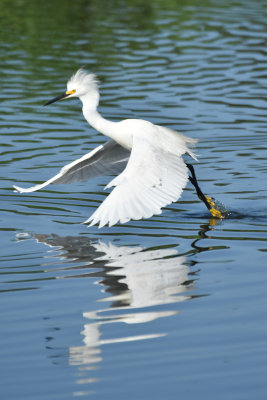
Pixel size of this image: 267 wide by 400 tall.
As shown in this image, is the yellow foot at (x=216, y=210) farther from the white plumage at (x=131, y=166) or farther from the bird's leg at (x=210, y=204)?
the white plumage at (x=131, y=166)

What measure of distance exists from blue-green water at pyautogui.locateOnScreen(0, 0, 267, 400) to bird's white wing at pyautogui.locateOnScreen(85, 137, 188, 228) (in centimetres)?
48

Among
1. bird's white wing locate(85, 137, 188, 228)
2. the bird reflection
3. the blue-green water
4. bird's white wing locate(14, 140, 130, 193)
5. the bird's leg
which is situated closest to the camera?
the blue-green water

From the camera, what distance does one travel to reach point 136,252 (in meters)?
8.27

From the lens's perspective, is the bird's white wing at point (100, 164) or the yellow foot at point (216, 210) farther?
the bird's white wing at point (100, 164)


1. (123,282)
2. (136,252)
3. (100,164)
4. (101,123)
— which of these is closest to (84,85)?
(101,123)

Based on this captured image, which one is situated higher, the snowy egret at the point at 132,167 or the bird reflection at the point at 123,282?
the snowy egret at the point at 132,167

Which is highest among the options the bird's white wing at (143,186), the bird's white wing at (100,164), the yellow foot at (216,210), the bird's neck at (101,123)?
the bird's neck at (101,123)

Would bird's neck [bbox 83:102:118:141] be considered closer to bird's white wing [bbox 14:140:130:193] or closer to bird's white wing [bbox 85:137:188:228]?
bird's white wing [bbox 14:140:130:193]

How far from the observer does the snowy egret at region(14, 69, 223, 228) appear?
307 inches

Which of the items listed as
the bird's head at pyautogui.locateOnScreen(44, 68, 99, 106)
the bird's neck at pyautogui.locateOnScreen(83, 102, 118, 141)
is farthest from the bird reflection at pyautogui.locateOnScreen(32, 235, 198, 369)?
the bird's head at pyautogui.locateOnScreen(44, 68, 99, 106)

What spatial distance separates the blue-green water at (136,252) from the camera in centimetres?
563

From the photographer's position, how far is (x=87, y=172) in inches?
399

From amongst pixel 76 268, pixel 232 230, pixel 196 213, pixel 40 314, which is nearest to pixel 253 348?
pixel 40 314

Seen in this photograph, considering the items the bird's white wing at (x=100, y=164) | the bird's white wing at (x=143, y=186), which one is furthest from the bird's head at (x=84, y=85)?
the bird's white wing at (x=143, y=186)
